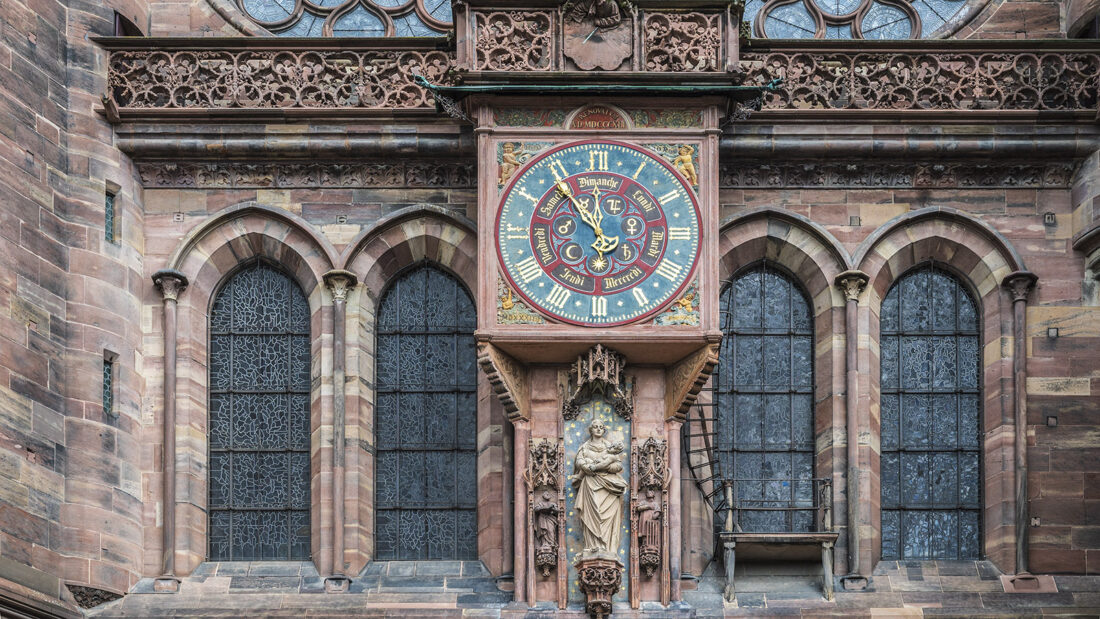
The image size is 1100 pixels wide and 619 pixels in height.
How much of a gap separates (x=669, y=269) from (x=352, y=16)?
5.09 m

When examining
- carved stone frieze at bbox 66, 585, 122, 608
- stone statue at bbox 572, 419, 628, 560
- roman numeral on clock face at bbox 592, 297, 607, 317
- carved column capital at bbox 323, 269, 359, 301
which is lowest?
carved stone frieze at bbox 66, 585, 122, 608

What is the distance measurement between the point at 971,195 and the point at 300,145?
6.65 metres

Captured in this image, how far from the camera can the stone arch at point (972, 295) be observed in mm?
31125

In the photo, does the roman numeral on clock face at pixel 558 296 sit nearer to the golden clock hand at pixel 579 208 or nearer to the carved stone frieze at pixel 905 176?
the golden clock hand at pixel 579 208

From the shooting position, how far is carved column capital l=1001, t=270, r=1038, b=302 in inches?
1237

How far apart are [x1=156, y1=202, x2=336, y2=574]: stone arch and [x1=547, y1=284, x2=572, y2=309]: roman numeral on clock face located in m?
2.56

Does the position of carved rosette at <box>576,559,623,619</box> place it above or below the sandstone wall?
below

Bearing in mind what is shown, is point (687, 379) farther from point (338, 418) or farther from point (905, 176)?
point (338, 418)

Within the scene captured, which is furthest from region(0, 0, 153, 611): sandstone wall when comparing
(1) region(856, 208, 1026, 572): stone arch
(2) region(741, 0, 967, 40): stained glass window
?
(1) region(856, 208, 1026, 572): stone arch

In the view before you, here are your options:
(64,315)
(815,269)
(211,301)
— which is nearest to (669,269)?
(815,269)

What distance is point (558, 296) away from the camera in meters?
30.2

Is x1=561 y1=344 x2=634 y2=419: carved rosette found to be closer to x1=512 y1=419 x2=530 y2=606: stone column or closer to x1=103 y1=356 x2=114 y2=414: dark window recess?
x1=512 y1=419 x2=530 y2=606: stone column

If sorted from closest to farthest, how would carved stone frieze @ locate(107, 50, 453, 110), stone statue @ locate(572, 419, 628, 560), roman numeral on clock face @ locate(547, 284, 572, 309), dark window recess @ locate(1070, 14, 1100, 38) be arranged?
stone statue @ locate(572, 419, 628, 560), roman numeral on clock face @ locate(547, 284, 572, 309), carved stone frieze @ locate(107, 50, 453, 110), dark window recess @ locate(1070, 14, 1100, 38)

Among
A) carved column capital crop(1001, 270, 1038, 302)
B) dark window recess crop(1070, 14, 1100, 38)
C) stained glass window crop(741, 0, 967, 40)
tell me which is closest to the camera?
carved column capital crop(1001, 270, 1038, 302)
